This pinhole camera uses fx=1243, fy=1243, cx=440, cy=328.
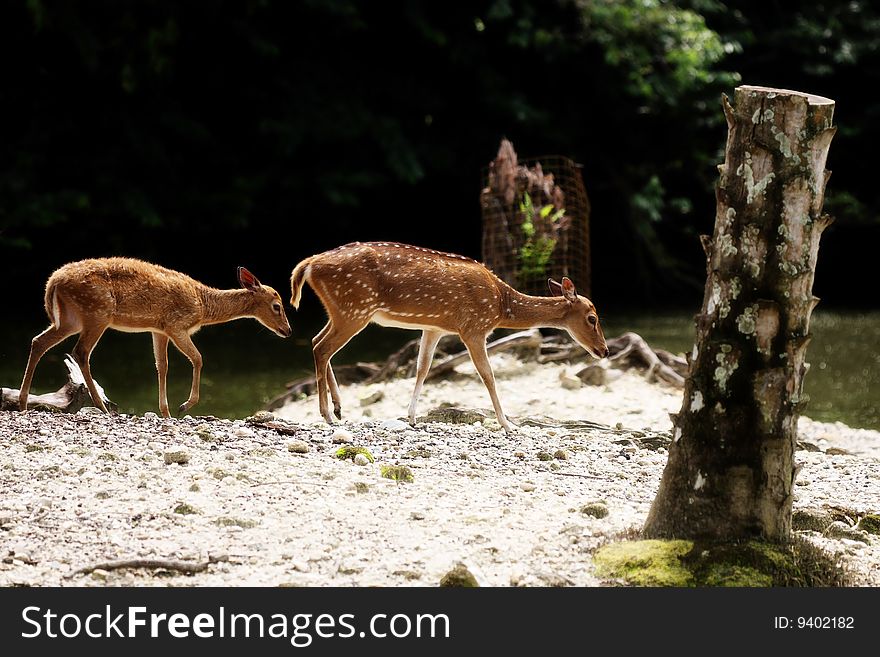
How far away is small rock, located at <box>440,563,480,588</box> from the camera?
4.04m

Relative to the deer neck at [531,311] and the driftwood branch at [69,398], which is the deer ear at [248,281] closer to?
the driftwood branch at [69,398]

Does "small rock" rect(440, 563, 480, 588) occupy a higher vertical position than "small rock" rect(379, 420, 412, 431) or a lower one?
higher

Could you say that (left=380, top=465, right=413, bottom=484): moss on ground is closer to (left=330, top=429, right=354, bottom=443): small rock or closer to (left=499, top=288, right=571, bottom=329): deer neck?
(left=330, top=429, right=354, bottom=443): small rock

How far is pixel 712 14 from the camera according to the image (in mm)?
21594

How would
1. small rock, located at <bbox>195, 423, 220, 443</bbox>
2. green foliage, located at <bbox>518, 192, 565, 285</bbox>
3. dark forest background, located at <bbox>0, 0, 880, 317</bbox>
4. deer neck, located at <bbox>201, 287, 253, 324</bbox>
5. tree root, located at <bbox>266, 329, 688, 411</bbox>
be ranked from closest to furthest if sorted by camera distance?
small rock, located at <bbox>195, 423, 220, 443</bbox>
deer neck, located at <bbox>201, 287, 253, 324</bbox>
tree root, located at <bbox>266, 329, 688, 411</bbox>
green foliage, located at <bbox>518, 192, 565, 285</bbox>
dark forest background, located at <bbox>0, 0, 880, 317</bbox>

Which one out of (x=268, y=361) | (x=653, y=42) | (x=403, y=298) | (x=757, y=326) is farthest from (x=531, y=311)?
(x=653, y=42)

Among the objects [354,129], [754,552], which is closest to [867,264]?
[354,129]

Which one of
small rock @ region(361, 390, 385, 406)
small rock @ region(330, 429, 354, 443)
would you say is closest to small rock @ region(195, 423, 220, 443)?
small rock @ region(330, 429, 354, 443)

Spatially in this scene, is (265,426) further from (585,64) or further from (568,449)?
(585,64)

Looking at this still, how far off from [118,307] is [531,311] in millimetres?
2621

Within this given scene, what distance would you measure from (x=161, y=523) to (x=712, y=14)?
62.0ft

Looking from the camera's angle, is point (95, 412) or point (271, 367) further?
point (271, 367)

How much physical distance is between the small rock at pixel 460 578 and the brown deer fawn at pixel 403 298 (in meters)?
3.16

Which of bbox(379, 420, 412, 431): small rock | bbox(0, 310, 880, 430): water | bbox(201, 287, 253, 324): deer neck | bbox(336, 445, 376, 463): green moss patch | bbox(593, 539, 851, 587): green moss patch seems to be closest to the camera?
bbox(593, 539, 851, 587): green moss patch
